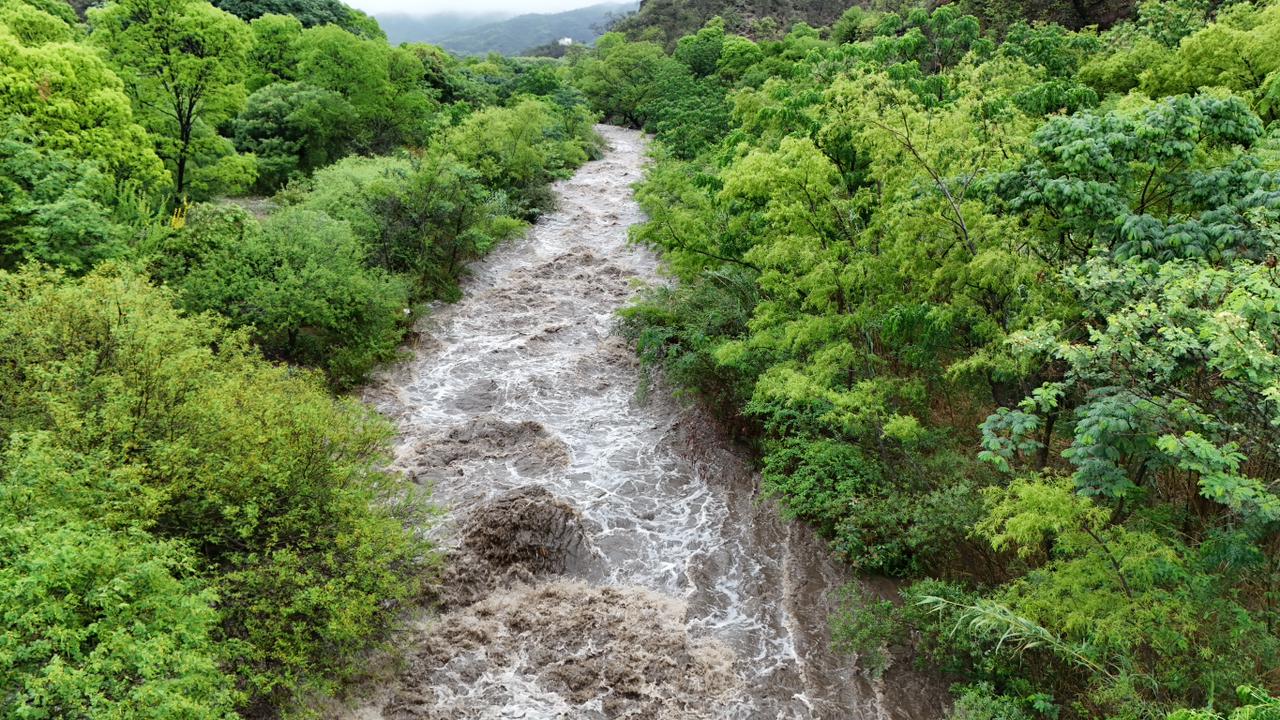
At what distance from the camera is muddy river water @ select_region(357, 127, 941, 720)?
10.4 meters

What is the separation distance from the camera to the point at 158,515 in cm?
860

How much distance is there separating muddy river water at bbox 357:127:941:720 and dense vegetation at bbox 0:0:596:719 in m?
1.53

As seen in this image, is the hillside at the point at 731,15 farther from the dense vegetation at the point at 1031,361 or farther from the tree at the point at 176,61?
the dense vegetation at the point at 1031,361

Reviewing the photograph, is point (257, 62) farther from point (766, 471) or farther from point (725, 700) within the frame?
point (725, 700)

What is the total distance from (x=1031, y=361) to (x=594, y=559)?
8.54 m

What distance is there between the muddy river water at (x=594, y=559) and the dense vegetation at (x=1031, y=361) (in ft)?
3.53

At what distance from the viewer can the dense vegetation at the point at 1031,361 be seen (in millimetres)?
7234

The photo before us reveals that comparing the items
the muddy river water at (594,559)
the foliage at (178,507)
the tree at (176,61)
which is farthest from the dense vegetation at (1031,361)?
the tree at (176,61)

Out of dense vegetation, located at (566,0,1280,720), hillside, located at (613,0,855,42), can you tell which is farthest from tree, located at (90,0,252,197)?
hillside, located at (613,0,855,42)

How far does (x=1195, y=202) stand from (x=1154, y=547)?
4618mm

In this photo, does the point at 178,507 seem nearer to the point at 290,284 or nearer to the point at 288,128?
the point at 290,284

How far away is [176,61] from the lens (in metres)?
20.3

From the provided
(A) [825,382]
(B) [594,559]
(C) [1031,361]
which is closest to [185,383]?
(B) [594,559]

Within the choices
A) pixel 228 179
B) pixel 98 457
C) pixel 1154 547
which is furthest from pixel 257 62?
pixel 1154 547
